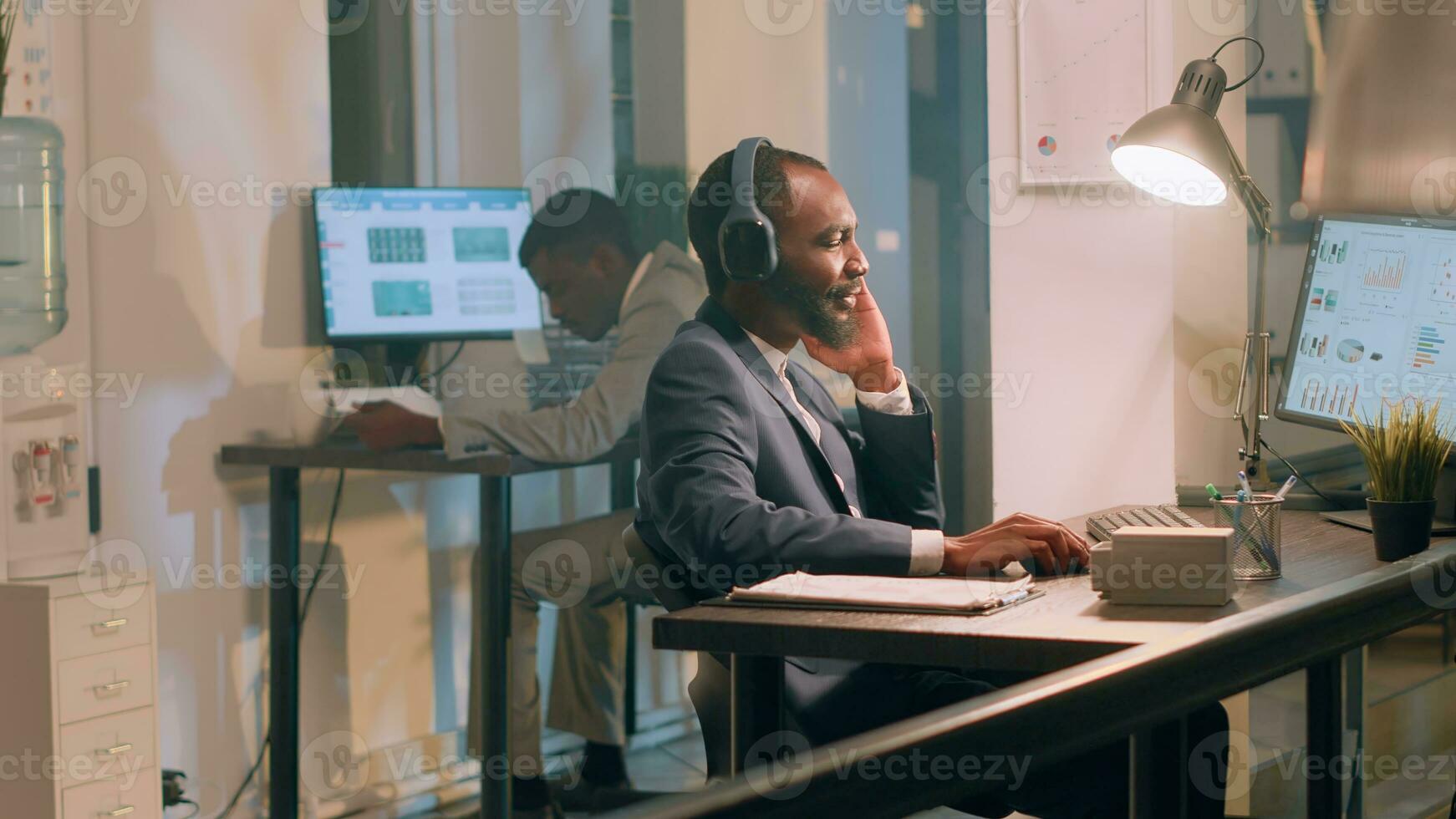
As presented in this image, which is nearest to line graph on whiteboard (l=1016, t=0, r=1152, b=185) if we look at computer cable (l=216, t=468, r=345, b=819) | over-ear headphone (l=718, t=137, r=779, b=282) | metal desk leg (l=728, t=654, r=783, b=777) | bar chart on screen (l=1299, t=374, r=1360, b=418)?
bar chart on screen (l=1299, t=374, r=1360, b=418)

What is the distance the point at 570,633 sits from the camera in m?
3.29

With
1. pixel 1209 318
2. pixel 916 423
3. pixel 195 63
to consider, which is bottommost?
pixel 916 423

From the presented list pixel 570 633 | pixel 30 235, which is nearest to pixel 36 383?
pixel 30 235

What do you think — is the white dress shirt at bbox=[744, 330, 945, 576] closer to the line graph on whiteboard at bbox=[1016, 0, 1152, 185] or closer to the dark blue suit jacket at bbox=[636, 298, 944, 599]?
the dark blue suit jacket at bbox=[636, 298, 944, 599]

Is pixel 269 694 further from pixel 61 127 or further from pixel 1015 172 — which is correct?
pixel 1015 172

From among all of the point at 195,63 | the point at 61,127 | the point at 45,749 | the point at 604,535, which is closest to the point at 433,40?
the point at 195,63

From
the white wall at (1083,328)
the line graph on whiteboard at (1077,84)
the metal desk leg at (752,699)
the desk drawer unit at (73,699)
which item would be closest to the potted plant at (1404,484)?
the metal desk leg at (752,699)

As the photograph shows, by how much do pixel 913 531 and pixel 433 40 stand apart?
2.18 meters

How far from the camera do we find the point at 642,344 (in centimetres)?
305

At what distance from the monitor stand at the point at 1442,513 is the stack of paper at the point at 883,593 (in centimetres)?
73

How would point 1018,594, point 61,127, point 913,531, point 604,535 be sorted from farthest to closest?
point 604,535
point 61,127
point 913,531
point 1018,594

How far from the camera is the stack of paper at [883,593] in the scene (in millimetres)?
1352

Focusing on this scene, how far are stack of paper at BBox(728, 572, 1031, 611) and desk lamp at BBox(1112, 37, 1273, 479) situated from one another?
884 millimetres

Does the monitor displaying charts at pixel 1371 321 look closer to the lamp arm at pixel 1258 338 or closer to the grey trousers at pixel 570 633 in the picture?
the lamp arm at pixel 1258 338
